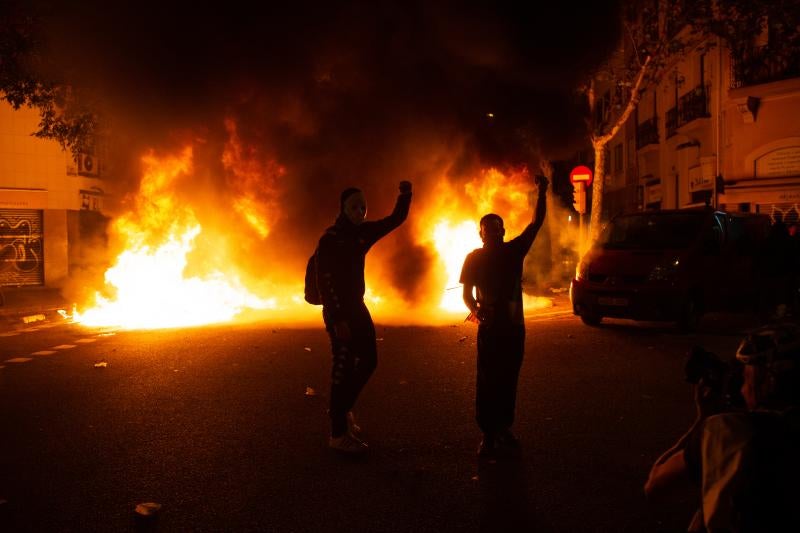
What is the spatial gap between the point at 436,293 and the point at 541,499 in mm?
11042

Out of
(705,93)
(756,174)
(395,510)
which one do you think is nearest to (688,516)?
(395,510)

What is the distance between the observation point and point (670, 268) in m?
9.94

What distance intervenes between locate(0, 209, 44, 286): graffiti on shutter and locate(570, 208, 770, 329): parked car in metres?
18.9

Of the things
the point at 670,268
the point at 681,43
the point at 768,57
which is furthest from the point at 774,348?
the point at 768,57

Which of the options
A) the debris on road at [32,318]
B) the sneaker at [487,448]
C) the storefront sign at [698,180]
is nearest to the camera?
the sneaker at [487,448]

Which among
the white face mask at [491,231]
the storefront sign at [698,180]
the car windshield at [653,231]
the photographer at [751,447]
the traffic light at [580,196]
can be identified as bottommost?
the photographer at [751,447]

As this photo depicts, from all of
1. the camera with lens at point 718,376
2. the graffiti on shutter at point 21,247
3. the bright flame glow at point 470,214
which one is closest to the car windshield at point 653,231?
the bright flame glow at point 470,214

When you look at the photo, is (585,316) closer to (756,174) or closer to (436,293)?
(436,293)

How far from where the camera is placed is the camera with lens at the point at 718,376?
186 cm

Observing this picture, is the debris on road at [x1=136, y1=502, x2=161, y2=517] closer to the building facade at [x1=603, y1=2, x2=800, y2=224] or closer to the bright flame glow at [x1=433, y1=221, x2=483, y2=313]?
the bright flame glow at [x1=433, y1=221, x2=483, y2=313]

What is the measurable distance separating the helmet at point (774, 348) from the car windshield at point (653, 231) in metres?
9.22

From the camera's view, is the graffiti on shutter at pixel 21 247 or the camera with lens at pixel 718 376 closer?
the camera with lens at pixel 718 376

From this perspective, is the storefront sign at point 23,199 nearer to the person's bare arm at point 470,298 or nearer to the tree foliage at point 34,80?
the tree foliage at point 34,80

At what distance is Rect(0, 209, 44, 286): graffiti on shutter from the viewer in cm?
2219
